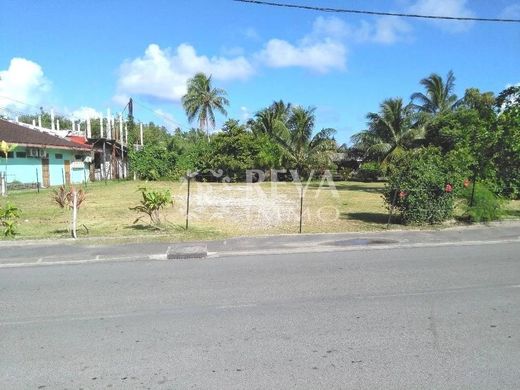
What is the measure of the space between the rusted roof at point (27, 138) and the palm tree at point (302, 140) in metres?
16.2

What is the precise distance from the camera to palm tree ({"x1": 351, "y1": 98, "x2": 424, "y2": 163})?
37781 millimetres

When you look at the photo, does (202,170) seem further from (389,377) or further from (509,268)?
(389,377)

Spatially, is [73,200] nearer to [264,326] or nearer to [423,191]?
[264,326]

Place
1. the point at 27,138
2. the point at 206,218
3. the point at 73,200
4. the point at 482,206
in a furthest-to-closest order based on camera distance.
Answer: the point at 27,138
the point at 206,218
the point at 482,206
the point at 73,200

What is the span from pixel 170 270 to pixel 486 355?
16.6 feet

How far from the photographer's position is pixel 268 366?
3955mm

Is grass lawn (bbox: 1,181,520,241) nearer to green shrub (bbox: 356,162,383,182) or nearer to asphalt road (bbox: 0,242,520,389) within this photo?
asphalt road (bbox: 0,242,520,389)

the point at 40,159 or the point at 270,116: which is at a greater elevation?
the point at 270,116

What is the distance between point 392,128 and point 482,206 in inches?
1053

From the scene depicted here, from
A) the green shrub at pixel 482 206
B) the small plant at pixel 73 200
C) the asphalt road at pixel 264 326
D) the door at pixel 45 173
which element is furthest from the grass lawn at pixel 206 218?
the door at pixel 45 173

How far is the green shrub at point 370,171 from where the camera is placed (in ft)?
131

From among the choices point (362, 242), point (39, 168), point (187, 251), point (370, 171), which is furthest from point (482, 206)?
point (370, 171)

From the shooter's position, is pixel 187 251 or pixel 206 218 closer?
pixel 187 251

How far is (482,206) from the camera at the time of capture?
12.8m
